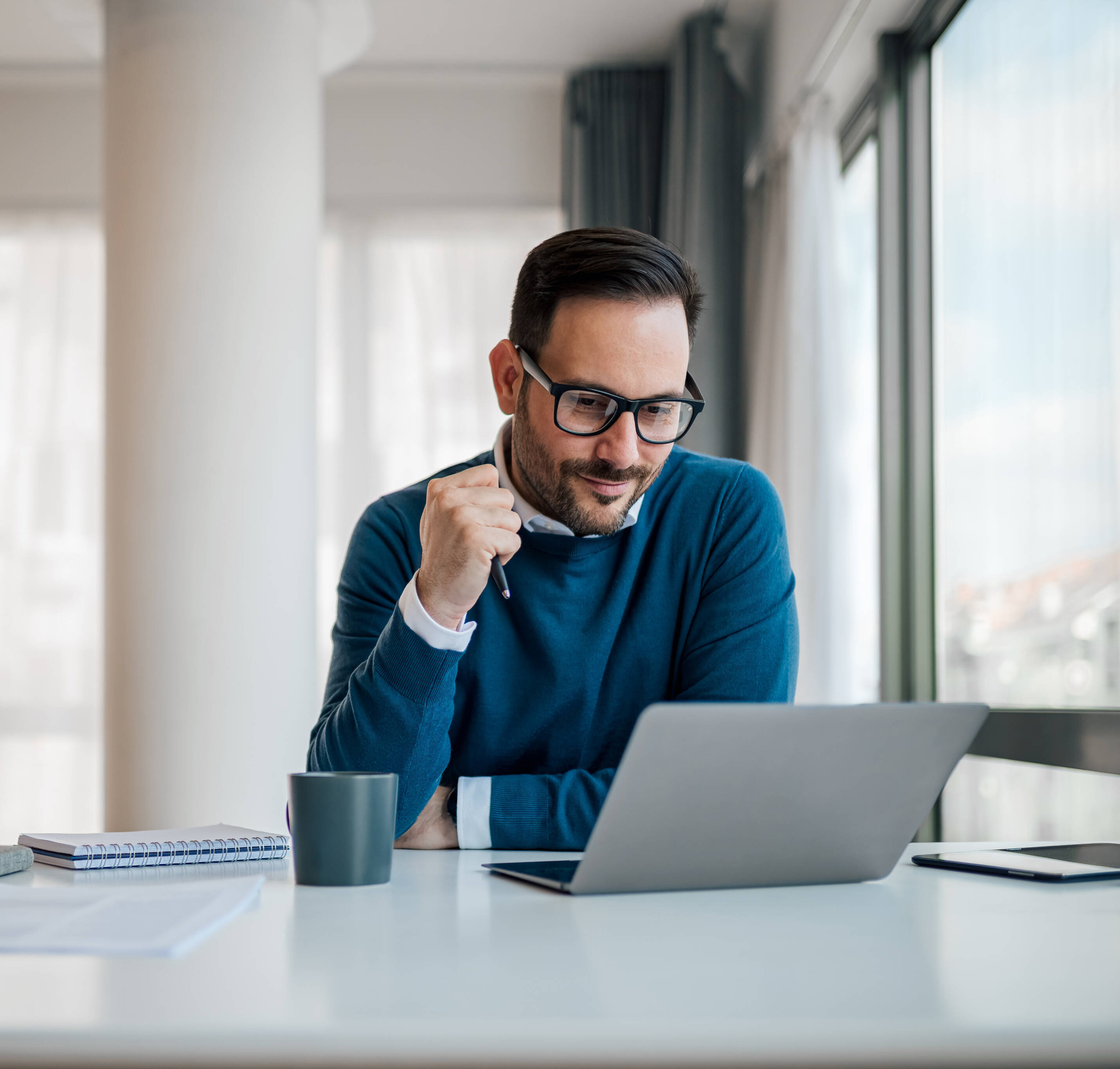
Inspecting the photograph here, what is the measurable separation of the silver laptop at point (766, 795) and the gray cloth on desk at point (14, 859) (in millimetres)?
418

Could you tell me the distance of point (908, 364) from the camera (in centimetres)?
289

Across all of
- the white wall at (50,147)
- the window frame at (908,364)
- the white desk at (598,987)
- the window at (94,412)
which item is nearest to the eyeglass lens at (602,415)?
the white desk at (598,987)

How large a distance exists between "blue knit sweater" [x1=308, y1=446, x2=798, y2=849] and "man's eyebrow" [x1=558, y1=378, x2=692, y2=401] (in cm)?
20

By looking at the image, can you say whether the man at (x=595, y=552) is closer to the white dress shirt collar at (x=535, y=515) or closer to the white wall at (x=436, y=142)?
the white dress shirt collar at (x=535, y=515)

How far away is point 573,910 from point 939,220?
239 centimetres

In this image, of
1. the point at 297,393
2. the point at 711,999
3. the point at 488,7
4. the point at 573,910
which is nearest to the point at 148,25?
the point at 297,393

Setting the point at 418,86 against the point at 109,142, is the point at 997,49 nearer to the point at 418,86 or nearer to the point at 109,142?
the point at 109,142

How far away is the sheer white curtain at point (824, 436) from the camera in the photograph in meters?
3.13

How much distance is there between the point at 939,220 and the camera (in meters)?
2.77

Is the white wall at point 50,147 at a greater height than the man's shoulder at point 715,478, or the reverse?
the white wall at point 50,147

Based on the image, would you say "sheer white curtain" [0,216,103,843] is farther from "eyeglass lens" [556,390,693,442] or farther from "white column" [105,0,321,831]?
"eyeglass lens" [556,390,693,442]

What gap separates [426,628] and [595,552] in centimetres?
38

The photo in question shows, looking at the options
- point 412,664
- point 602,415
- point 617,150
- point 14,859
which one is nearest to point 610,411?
point 602,415

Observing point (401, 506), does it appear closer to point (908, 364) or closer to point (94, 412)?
point (908, 364)
